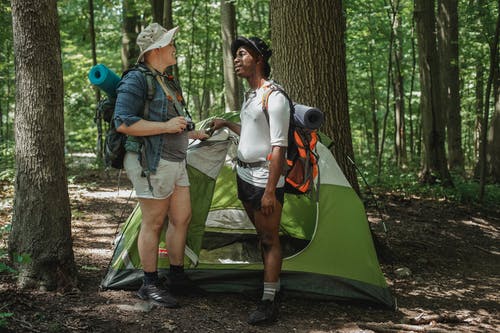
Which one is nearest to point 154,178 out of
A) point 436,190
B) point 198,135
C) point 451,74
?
point 198,135

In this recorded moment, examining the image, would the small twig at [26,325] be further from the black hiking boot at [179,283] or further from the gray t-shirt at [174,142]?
the gray t-shirt at [174,142]

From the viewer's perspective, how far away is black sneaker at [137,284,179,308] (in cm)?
360

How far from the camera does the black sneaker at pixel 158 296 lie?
11.8 feet

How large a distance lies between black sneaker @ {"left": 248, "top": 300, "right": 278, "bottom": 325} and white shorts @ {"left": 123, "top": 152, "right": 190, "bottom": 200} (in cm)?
108

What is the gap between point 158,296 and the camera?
11.8ft

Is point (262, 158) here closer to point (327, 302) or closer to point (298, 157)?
point (298, 157)

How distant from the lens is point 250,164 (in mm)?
3555

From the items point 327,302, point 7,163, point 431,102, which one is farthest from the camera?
point 431,102

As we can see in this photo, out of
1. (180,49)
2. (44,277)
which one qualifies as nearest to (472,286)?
(44,277)

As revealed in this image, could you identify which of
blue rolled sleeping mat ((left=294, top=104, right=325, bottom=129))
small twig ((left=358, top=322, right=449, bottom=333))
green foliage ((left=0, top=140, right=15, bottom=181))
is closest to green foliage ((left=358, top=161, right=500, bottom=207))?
small twig ((left=358, top=322, right=449, bottom=333))

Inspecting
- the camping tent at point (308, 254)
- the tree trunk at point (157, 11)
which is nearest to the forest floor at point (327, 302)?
the camping tent at point (308, 254)

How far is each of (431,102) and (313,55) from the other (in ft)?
20.0

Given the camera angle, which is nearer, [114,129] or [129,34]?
[114,129]

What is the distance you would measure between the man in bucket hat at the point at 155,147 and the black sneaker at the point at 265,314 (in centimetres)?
60
